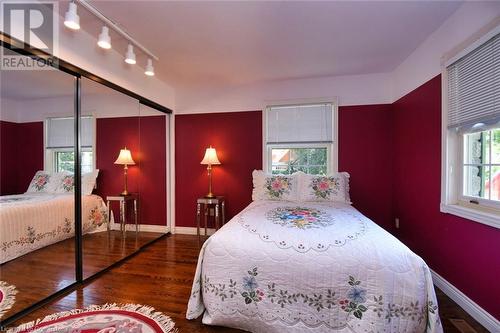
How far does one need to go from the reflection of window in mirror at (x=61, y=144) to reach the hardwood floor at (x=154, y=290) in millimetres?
1082

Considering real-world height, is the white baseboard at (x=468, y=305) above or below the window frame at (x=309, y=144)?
below

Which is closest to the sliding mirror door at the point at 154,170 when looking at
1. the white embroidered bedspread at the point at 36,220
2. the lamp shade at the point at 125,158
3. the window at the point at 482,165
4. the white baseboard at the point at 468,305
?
the lamp shade at the point at 125,158

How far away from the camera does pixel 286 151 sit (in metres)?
3.37

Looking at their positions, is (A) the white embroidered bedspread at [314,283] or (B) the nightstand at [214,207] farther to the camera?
(B) the nightstand at [214,207]

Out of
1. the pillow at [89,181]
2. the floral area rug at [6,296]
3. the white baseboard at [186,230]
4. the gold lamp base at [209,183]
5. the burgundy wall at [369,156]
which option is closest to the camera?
the floral area rug at [6,296]

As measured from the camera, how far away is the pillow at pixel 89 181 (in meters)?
2.18

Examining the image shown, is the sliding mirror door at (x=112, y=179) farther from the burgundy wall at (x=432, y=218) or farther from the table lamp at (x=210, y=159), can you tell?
the burgundy wall at (x=432, y=218)

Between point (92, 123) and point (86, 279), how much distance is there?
4.94 ft

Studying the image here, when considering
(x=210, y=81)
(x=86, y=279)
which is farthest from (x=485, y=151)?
(x=86, y=279)

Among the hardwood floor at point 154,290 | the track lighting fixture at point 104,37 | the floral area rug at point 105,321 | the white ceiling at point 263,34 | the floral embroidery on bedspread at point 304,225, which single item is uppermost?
the white ceiling at point 263,34

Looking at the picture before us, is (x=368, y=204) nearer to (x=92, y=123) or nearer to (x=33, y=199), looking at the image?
(x=92, y=123)

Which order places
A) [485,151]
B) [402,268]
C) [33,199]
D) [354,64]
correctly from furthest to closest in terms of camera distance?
[354,64] → [33,199] → [485,151] → [402,268]

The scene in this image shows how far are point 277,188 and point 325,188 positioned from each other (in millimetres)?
591

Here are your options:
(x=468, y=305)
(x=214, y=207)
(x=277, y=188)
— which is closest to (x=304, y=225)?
(x=277, y=188)
